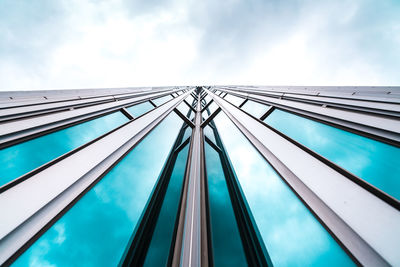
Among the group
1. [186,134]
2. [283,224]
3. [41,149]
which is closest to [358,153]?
[283,224]

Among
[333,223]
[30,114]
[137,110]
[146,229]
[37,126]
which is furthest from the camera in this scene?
[137,110]

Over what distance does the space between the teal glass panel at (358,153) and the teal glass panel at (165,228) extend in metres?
1.90

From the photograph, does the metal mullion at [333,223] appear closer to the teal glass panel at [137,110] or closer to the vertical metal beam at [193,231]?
the vertical metal beam at [193,231]

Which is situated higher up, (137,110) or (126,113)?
(137,110)

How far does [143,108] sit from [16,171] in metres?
3.17

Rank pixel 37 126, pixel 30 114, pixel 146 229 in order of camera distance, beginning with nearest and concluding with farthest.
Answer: pixel 146 229, pixel 37 126, pixel 30 114

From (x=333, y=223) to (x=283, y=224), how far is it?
635 mm

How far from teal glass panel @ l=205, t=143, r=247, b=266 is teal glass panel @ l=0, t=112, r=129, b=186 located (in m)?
2.06

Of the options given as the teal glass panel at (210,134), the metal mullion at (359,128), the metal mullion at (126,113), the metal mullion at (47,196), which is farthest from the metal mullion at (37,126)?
the metal mullion at (359,128)

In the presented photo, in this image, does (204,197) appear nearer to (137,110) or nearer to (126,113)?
(126,113)

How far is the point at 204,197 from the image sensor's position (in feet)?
5.49

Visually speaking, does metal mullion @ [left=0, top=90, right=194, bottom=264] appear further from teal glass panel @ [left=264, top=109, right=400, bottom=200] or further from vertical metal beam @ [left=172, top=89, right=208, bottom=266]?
teal glass panel @ [left=264, top=109, right=400, bottom=200]

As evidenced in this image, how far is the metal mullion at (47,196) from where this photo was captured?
0.81 m

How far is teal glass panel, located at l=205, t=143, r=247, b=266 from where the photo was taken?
1414 millimetres
